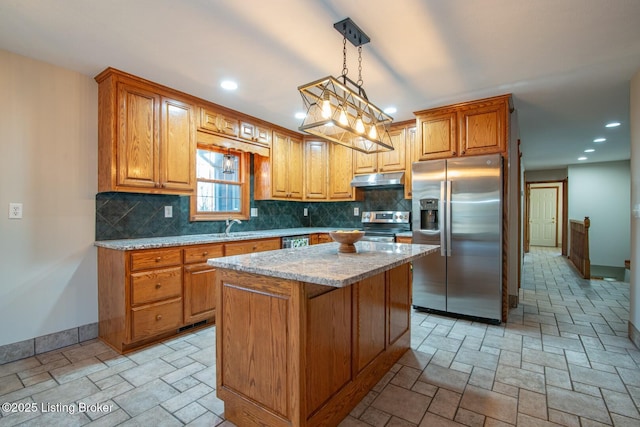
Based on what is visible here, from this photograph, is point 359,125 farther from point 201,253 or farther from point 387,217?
point 387,217

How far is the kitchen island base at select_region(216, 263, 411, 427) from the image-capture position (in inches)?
58.2

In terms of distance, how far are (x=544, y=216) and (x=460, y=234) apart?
8.88m

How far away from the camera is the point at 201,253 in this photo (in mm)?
3035

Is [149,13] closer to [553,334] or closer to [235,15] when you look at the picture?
[235,15]

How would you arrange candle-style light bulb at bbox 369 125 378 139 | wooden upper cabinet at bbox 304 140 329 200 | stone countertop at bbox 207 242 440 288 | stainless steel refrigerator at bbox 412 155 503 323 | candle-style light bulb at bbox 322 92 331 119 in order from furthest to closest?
wooden upper cabinet at bbox 304 140 329 200 → stainless steel refrigerator at bbox 412 155 503 323 → candle-style light bulb at bbox 369 125 378 139 → candle-style light bulb at bbox 322 92 331 119 → stone countertop at bbox 207 242 440 288

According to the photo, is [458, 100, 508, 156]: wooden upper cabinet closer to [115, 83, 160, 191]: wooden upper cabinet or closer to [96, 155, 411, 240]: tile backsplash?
[96, 155, 411, 240]: tile backsplash

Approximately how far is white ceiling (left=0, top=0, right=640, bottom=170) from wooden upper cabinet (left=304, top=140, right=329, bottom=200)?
1474mm

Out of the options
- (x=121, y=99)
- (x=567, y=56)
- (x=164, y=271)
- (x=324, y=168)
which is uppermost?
(x=567, y=56)

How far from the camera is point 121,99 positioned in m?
2.72

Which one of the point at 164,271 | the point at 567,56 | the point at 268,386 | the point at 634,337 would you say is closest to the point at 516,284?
the point at 634,337

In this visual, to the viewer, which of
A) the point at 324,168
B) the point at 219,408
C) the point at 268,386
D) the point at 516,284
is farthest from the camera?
the point at 324,168

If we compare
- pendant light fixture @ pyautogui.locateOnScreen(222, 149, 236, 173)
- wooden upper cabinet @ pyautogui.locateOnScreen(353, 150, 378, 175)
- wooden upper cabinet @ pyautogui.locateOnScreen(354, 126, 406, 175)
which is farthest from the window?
wooden upper cabinet @ pyautogui.locateOnScreen(354, 126, 406, 175)

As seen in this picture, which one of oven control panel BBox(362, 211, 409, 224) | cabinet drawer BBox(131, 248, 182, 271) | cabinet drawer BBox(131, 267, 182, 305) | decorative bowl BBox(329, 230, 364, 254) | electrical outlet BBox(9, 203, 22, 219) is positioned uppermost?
electrical outlet BBox(9, 203, 22, 219)

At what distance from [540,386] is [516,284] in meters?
2.02
